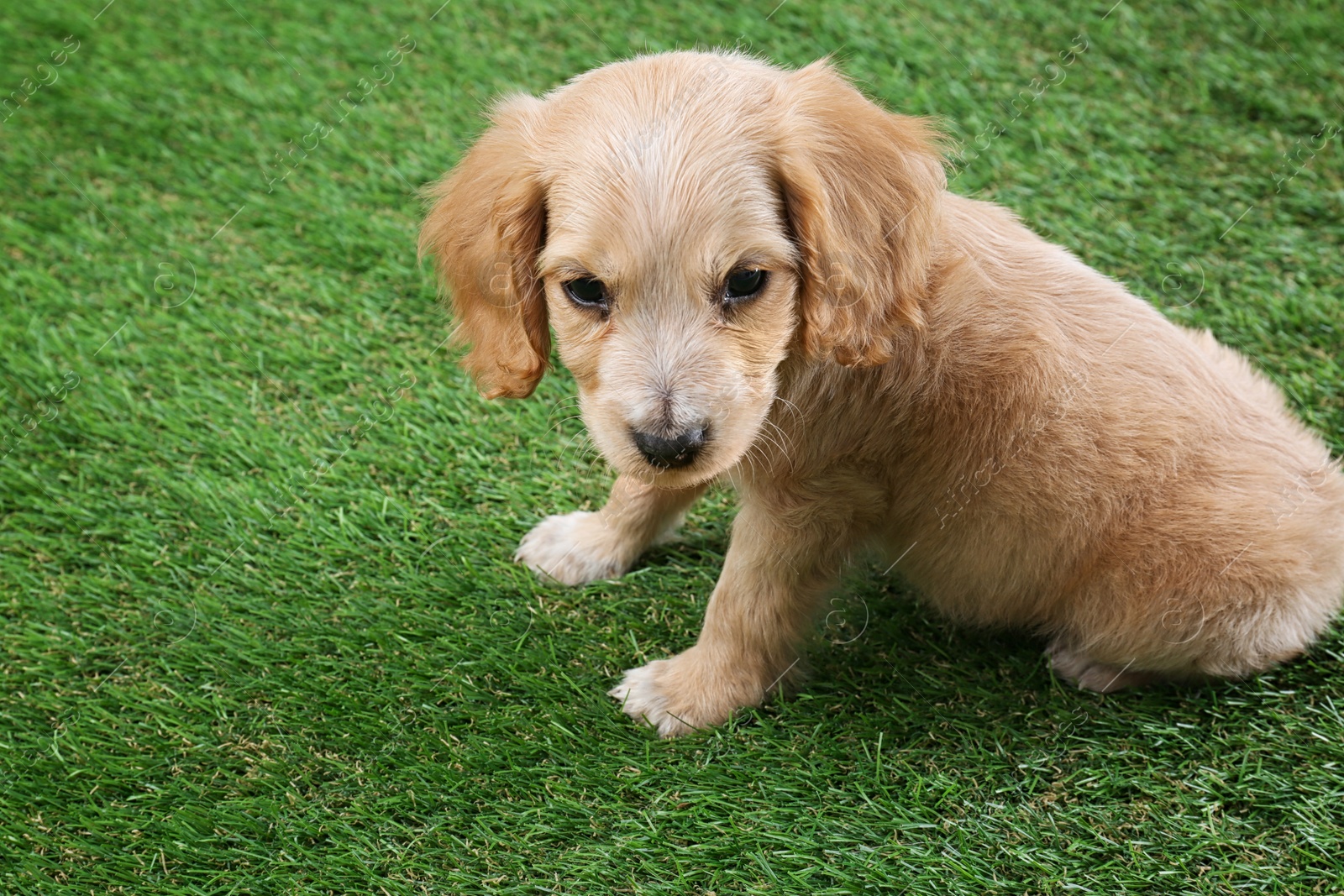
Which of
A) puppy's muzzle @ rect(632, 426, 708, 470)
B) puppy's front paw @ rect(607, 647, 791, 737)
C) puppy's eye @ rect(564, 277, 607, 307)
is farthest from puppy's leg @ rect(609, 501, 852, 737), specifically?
puppy's eye @ rect(564, 277, 607, 307)

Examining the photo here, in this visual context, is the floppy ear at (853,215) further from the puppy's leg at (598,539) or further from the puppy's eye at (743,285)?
the puppy's leg at (598,539)

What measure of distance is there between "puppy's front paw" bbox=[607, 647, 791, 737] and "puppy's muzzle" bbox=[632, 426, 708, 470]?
1.06 metres


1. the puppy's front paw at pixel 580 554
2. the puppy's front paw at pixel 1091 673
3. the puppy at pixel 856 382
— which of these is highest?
the puppy at pixel 856 382

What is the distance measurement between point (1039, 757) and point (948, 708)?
12.4 inches

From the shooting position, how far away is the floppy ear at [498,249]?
2865 mm

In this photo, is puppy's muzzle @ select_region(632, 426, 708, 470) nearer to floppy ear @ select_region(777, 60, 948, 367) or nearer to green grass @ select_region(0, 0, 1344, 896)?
floppy ear @ select_region(777, 60, 948, 367)

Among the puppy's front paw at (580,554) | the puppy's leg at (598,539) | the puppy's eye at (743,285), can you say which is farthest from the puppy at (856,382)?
the puppy's front paw at (580,554)

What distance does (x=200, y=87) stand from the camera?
6.03 m

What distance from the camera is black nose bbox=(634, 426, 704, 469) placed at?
265 centimetres

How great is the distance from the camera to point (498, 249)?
→ 114 inches

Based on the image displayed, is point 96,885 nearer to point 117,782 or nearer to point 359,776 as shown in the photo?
point 117,782

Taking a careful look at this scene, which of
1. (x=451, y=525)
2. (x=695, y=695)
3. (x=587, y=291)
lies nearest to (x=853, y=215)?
(x=587, y=291)

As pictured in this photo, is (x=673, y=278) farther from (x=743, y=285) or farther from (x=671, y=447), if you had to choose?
(x=671, y=447)

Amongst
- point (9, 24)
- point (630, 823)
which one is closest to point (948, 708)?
point (630, 823)
